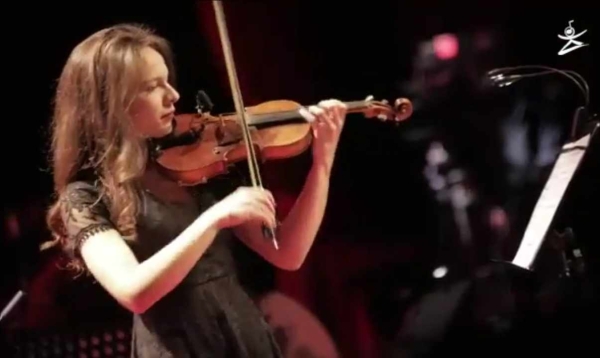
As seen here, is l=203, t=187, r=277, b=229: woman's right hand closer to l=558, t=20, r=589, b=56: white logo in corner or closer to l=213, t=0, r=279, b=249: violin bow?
l=213, t=0, r=279, b=249: violin bow

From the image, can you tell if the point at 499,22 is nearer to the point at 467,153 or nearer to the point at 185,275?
the point at 467,153

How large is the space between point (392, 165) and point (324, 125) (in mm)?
302

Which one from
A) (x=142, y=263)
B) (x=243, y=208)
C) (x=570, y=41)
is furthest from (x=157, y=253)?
(x=570, y=41)

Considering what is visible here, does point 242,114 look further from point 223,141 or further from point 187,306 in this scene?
point 187,306

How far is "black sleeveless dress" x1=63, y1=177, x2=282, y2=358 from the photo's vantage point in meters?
1.13

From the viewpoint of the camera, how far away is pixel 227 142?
116 cm

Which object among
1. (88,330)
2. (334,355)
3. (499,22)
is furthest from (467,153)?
(88,330)

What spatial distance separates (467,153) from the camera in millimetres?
1485

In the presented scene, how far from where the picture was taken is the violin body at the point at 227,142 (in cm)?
115

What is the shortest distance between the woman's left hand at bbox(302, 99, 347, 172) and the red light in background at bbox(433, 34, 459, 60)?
33 cm

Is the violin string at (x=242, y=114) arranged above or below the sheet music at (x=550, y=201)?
above

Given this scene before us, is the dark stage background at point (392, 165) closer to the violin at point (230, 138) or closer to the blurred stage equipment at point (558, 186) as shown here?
the blurred stage equipment at point (558, 186)

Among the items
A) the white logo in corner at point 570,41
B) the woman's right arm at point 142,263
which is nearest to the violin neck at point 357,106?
the woman's right arm at point 142,263

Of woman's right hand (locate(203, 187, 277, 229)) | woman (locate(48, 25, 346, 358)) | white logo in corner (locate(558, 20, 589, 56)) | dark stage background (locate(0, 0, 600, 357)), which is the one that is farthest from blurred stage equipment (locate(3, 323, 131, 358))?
white logo in corner (locate(558, 20, 589, 56))
